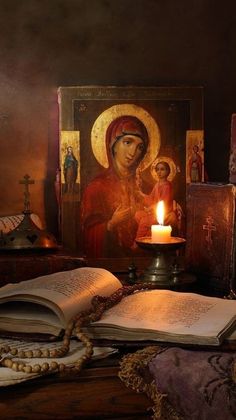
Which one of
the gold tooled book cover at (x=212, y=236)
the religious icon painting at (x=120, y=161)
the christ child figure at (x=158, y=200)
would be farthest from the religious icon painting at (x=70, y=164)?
the gold tooled book cover at (x=212, y=236)

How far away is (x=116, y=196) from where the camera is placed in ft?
8.39

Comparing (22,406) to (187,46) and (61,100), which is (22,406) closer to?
(61,100)

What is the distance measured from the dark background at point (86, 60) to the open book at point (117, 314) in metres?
1.06

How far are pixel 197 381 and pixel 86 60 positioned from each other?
1.71m

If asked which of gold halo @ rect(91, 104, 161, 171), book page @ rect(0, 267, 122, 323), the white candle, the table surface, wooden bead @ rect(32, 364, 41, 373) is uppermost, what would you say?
gold halo @ rect(91, 104, 161, 171)

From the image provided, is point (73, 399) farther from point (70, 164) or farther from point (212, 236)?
point (70, 164)

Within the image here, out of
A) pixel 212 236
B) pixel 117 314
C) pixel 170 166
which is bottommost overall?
pixel 117 314

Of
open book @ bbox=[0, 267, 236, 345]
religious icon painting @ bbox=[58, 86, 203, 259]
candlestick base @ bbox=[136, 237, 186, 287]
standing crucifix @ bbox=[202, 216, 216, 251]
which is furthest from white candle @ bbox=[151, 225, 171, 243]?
religious icon painting @ bbox=[58, 86, 203, 259]

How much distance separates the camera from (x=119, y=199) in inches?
101

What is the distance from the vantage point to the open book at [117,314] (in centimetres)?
139

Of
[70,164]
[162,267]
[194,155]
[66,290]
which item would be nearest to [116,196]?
[70,164]

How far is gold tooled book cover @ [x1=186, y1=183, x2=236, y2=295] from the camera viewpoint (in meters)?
A: 1.94

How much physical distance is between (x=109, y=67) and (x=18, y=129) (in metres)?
0.44

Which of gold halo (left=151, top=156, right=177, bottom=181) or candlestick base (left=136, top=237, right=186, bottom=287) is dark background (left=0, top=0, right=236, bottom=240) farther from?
candlestick base (left=136, top=237, right=186, bottom=287)
